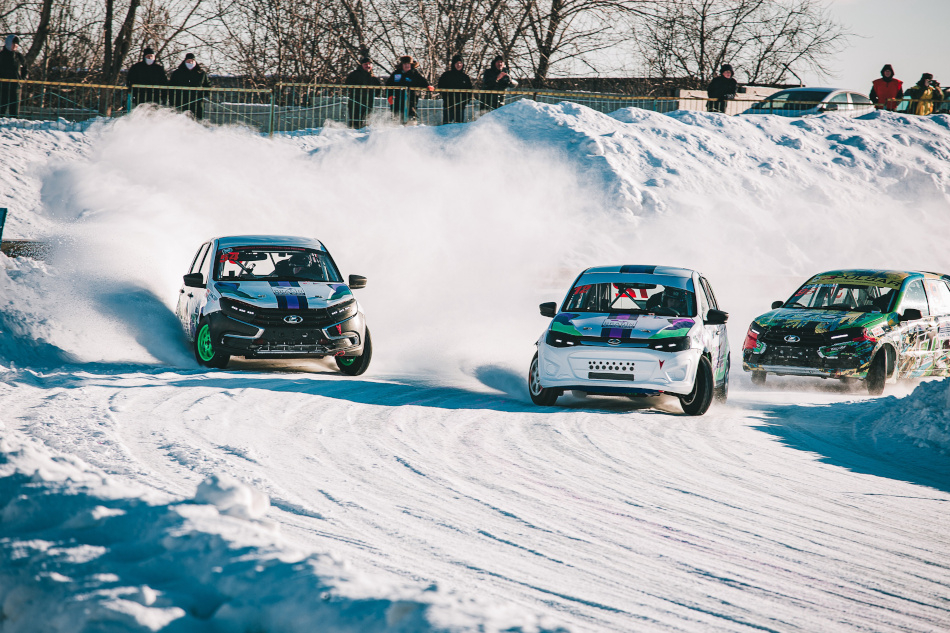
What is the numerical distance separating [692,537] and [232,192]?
1656cm

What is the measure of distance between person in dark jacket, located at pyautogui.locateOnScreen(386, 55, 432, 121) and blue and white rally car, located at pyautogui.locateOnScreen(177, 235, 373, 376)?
11.3 m

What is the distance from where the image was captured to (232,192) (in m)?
20.2

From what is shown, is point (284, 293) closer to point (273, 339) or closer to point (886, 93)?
point (273, 339)

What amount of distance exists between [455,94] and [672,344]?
16.1 m

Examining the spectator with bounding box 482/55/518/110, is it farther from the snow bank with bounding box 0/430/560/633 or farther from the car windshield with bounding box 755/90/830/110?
the snow bank with bounding box 0/430/560/633

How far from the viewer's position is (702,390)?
378 inches

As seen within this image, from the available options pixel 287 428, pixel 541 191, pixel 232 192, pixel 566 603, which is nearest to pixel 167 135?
pixel 232 192

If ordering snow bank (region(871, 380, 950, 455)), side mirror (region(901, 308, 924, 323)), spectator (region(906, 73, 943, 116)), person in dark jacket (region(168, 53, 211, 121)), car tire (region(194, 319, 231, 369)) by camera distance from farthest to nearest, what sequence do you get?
spectator (region(906, 73, 943, 116)) → person in dark jacket (region(168, 53, 211, 121)) → side mirror (region(901, 308, 924, 323)) → car tire (region(194, 319, 231, 369)) → snow bank (region(871, 380, 950, 455))

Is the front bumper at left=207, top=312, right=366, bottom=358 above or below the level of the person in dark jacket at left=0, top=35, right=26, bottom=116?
below

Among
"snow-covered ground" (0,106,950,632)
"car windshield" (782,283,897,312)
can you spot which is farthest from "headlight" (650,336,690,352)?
"car windshield" (782,283,897,312)

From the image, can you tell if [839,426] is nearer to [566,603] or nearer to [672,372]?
[672,372]

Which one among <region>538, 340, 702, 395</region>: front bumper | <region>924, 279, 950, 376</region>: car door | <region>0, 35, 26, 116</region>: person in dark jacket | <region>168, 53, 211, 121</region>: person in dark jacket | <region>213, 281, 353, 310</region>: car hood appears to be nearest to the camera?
<region>538, 340, 702, 395</region>: front bumper

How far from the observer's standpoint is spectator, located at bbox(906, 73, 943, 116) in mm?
29281

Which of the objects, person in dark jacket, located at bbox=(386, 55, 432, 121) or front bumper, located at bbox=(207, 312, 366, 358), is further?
person in dark jacket, located at bbox=(386, 55, 432, 121)
